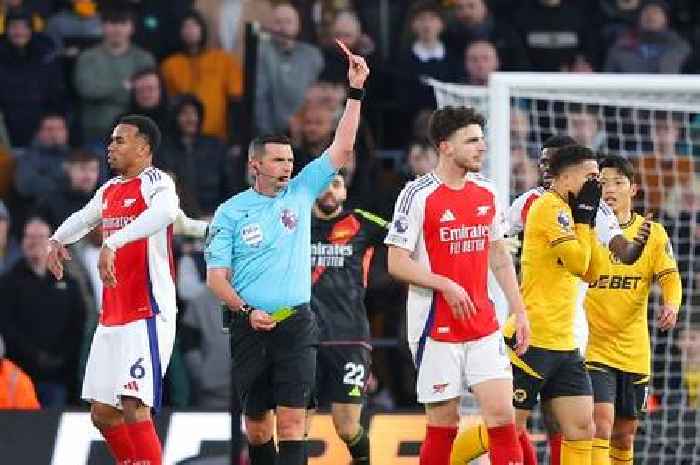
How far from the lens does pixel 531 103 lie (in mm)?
17609

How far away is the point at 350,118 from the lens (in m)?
12.0

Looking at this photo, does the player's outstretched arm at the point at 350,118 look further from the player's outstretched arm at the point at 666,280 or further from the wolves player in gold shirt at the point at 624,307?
the player's outstretched arm at the point at 666,280

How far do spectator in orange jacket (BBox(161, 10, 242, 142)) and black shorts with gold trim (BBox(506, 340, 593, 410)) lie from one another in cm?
633

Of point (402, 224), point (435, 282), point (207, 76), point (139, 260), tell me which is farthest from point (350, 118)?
point (207, 76)

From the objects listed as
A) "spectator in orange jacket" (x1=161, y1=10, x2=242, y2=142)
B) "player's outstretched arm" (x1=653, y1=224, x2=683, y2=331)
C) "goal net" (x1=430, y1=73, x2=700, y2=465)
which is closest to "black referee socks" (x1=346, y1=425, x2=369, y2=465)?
"goal net" (x1=430, y1=73, x2=700, y2=465)

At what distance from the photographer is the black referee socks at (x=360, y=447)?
555 inches

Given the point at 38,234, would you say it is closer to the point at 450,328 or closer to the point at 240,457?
the point at 240,457

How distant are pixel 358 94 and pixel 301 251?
0.96 meters

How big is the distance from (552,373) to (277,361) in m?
1.59

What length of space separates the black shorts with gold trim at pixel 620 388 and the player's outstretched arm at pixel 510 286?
1279 millimetres

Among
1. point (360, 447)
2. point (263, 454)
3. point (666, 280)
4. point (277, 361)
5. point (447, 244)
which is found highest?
point (447, 244)

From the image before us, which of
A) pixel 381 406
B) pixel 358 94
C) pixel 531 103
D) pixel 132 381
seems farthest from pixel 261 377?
pixel 531 103

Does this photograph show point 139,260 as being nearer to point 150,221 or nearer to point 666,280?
point 150,221

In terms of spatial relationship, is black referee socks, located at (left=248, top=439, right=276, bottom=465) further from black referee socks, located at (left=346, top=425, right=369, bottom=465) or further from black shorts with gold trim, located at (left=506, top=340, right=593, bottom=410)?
black referee socks, located at (left=346, top=425, right=369, bottom=465)
